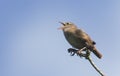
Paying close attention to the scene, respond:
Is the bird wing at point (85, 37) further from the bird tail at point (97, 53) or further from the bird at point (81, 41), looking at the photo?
the bird tail at point (97, 53)

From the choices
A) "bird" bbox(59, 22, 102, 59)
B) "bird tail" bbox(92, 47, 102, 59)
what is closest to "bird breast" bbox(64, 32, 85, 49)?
"bird" bbox(59, 22, 102, 59)

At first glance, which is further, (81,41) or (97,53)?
(97,53)

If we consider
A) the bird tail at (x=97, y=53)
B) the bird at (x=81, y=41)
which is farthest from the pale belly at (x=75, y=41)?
the bird tail at (x=97, y=53)

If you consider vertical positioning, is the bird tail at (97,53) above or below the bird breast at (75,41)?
below

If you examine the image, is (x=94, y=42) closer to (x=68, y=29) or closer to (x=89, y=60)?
(x=68, y=29)

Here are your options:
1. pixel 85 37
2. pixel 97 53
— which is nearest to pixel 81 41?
pixel 85 37

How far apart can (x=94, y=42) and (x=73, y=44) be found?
0.48 metres

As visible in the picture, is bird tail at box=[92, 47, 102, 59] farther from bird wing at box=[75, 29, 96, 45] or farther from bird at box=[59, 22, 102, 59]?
bird wing at box=[75, 29, 96, 45]

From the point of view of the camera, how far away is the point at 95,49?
5535 mm

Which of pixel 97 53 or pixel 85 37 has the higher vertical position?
pixel 85 37

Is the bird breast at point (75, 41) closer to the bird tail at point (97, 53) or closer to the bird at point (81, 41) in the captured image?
the bird at point (81, 41)

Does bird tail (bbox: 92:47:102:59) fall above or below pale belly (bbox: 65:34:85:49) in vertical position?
below

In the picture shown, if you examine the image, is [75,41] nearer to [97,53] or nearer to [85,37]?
[85,37]

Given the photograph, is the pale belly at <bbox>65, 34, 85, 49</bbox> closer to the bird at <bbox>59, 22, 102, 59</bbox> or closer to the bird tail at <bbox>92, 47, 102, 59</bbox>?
the bird at <bbox>59, 22, 102, 59</bbox>
